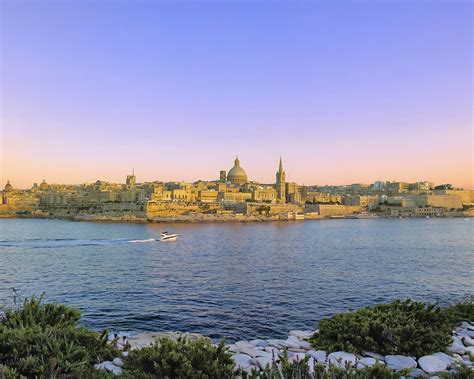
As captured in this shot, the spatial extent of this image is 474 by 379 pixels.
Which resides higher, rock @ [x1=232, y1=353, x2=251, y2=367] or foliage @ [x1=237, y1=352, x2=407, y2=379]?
foliage @ [x1=237, y1=352, x2=407, y2=379]

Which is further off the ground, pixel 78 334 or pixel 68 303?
pixel 78 334

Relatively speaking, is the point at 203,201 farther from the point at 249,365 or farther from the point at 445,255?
the point at 249,365

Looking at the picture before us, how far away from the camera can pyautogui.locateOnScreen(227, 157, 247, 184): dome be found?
118 metres

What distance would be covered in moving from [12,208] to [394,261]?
302 ft

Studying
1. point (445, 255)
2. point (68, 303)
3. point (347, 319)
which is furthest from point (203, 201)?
point (347, 319)

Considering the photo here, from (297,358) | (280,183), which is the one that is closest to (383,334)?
(297,358)

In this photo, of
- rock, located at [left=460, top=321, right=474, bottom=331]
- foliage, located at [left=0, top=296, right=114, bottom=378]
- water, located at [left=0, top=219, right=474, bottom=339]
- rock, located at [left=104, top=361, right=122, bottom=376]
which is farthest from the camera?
water, located at [left=0, top=219, right=474, bottom=339]

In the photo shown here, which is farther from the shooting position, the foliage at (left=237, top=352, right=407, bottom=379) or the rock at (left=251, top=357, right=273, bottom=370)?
the rock at (left=251, top=357, right=273, bottom=370)

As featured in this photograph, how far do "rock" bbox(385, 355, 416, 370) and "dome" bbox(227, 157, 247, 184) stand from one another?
368ft

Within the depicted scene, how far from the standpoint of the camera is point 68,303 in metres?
12.4

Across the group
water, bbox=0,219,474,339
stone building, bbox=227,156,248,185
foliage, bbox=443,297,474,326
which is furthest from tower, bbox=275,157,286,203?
foliage, bbox=443,297,474,326

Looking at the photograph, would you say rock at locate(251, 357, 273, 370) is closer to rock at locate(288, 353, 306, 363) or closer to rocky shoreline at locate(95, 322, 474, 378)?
rocky shoreline at locate(95, 322, 474, 378)

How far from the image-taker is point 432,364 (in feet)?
16.4

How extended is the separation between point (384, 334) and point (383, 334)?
0.01 metres
